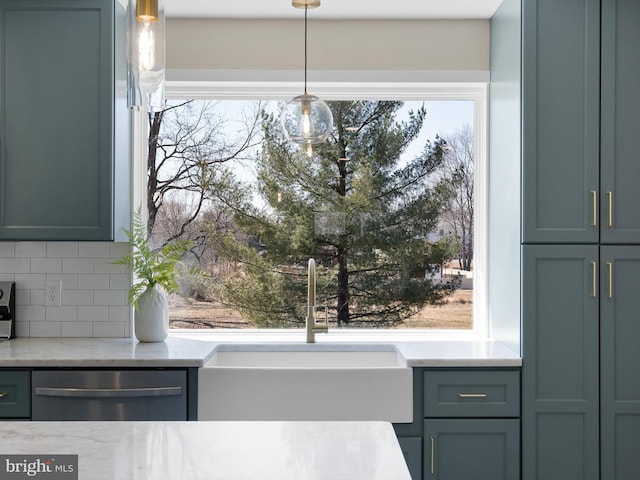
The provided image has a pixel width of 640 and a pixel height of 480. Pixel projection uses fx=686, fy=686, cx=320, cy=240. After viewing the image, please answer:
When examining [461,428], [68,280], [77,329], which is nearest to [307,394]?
[461,428]

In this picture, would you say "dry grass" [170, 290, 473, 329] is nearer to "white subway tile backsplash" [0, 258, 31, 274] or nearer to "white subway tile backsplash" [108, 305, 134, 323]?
"white subway tile backsplash" [108, 305, 134, 323]

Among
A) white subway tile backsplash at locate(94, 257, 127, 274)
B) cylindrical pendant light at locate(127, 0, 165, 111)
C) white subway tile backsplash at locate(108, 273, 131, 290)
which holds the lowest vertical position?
white subway tile backsplash at locate(108, 273, 131, 290)

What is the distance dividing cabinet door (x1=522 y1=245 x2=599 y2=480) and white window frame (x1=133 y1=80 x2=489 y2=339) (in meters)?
0.59

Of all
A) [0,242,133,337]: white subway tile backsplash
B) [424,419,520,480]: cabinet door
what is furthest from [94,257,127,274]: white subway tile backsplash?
[424,419,520,480]: cabinet door

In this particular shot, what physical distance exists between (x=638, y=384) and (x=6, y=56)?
3127 millimetres

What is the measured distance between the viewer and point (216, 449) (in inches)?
57.3

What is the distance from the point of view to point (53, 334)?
3447 mm

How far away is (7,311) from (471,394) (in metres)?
2.24

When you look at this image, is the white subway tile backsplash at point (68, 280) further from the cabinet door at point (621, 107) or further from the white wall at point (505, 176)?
the cabinet door at point (621, 107)

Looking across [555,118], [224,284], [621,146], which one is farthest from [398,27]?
[224,284]

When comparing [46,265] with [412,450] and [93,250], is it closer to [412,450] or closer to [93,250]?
[93,250]

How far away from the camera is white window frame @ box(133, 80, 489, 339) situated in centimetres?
355

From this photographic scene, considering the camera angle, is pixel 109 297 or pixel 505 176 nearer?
pixel 505 176

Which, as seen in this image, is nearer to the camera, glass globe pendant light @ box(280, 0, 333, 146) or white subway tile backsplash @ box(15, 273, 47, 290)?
glass globe pendant light @ box(280, 0, 333, 146)
